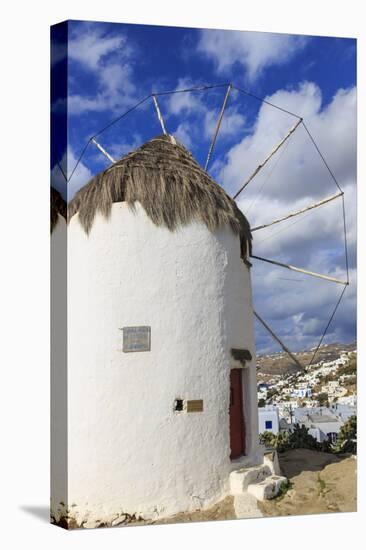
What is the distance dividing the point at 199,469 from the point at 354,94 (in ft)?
17.4

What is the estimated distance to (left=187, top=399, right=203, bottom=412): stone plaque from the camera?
1079cm

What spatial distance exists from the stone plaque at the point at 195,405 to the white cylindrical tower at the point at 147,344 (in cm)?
1

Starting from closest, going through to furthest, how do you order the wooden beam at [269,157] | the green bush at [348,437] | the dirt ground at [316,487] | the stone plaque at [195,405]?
the stone plaque at [195,405] → the dirt ground at [316,487] → the wooden beam at [269,157] → the green bush at [348,437]

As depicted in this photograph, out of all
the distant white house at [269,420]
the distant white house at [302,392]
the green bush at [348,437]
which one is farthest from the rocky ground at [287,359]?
the green bush at [348,437]

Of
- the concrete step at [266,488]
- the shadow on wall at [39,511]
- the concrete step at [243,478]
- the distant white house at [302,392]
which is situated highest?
the distant white house at [302,392]

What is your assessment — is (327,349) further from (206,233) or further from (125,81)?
(125,81)

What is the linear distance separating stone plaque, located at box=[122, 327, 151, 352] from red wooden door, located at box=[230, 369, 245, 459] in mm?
1510

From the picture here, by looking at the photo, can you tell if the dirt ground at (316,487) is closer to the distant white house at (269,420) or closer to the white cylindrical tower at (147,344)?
the distant white house at (269,420)

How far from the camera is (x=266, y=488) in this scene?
11.2 meters

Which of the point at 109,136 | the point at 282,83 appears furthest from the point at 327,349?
the point at 109,136

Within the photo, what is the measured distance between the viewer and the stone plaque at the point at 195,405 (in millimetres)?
10788

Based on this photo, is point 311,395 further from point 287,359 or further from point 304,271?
point 304,271

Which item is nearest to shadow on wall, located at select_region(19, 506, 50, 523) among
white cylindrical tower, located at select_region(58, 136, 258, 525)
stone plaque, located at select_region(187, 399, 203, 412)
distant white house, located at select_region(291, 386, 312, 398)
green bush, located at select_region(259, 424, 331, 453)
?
white cylindrical tower, located at select_region(58, 136, 258, 525)

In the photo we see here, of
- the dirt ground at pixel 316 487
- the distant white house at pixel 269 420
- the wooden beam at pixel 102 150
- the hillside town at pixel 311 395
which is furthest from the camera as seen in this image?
the distant white house at pixel 269 420
